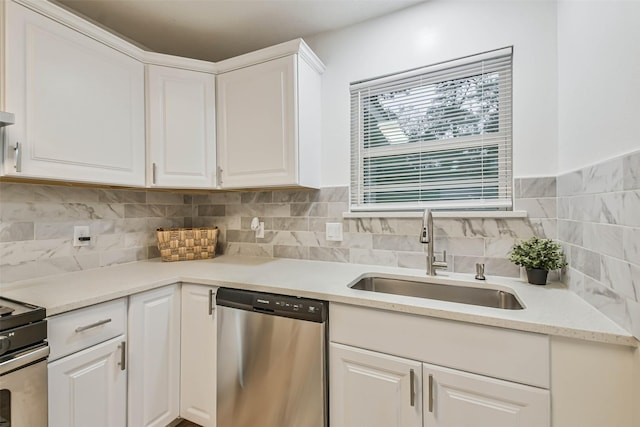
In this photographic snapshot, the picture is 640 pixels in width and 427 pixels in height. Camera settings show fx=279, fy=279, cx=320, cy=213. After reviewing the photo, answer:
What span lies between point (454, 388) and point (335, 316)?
51cm

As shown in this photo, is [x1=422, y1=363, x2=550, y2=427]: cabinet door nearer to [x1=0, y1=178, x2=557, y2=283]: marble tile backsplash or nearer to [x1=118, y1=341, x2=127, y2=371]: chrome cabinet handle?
[x1=0, y1=178, x2=557, y2=283]: marble tile backsplash

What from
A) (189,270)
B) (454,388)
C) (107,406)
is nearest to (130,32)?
(189,270)

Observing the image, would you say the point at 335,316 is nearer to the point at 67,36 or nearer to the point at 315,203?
the point at 315,203

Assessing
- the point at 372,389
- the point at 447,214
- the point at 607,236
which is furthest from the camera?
the point at 447,214

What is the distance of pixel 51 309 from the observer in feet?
3.46

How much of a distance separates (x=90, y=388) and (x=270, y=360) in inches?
29.7

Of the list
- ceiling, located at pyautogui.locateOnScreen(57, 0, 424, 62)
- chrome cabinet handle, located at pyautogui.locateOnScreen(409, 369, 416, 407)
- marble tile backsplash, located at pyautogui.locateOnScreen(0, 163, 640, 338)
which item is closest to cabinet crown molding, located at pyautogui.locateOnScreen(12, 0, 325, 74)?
ceiling, located at pyautogui.locateOnScreen(57, 0, 424, 62)

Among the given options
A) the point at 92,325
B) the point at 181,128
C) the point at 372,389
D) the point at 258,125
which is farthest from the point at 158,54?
the point at 372,389

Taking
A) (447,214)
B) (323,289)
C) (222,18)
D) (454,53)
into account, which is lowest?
(323,289)

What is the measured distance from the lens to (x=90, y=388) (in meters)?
1.19

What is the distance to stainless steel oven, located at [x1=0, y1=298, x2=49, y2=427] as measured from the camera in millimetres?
902

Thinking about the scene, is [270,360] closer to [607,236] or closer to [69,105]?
[607,236]

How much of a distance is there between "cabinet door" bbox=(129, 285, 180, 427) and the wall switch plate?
970 millimetres

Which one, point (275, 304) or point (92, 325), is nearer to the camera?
point (92, 325)
